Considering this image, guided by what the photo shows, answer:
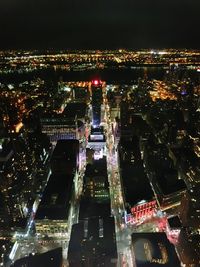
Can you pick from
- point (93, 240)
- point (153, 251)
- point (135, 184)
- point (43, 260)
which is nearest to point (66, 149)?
point (135, 184)

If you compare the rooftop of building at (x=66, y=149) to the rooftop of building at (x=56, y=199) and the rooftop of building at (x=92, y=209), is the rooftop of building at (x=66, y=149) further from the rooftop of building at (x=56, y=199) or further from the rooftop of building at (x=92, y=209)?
the rooftop of building at (x=92, y=209)

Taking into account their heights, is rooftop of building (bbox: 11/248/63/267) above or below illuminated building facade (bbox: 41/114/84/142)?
below

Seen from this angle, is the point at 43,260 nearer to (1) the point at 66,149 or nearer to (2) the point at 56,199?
(2) the point at 56,199

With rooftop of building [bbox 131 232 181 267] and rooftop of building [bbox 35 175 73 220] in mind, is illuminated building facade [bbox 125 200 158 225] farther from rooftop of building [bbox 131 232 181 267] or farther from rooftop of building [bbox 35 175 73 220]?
rooftop of building [bbox 35 175 73 220]

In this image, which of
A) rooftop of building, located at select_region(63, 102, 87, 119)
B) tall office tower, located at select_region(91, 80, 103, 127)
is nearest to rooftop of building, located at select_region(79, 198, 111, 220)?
rooftop of building, located at select_region(63, 102, 87, 119)

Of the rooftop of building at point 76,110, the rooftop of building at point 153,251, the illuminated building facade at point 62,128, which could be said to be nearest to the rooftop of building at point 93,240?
the rooftop of building at point 153,251

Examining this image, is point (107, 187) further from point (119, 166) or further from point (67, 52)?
point (67, 52)

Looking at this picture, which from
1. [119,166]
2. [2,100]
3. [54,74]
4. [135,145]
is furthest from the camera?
[54,74]

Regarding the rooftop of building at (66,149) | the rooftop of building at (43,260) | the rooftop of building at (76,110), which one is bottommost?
the rooftop of building at (43,260)

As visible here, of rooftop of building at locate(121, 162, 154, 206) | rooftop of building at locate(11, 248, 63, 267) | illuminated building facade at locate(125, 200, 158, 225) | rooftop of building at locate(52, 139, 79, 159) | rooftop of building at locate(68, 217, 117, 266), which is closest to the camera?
rooftop of building at locate(11, 248, 63, 267)

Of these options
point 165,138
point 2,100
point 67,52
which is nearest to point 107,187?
point 165,138

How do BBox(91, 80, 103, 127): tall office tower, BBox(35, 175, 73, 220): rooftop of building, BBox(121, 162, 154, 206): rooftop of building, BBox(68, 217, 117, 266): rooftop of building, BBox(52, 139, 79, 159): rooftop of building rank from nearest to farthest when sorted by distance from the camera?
BBox(68, 217, 117, 266): rooftop of building
BBox(35, 175, 73, 220): rooftop of building
BBox(121, 162, 154, 206): rooftop of building
BBox(52, 139, 79, 159): rooftop of building
BBox(91, 80, 103, 127): tall office tower
